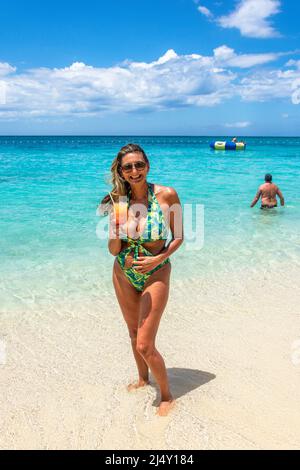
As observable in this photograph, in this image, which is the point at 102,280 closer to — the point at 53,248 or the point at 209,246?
the point at 53,248

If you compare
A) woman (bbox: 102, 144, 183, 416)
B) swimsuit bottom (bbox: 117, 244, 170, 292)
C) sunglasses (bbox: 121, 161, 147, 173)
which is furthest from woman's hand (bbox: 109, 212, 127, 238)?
sunglasses (bbox: 121, 161, 147, 173)

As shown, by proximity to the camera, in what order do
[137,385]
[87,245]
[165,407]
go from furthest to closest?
[87,245] → [137,385] → [165,407]

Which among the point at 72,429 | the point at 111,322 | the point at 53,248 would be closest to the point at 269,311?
the point at 111,322

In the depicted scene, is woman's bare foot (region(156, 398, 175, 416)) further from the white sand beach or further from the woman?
the woman

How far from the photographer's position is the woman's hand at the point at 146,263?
2920mm

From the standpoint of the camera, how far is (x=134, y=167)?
2.91 metres

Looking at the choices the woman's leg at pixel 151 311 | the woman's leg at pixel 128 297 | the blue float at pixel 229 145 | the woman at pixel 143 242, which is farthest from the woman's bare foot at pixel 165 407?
the blue float at pixel 229 145

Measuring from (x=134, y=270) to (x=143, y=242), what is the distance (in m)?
0.22

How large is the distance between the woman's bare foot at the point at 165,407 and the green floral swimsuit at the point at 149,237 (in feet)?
3.30

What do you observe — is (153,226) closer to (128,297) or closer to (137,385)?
(128,297)

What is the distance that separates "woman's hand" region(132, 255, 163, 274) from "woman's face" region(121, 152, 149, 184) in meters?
0.57

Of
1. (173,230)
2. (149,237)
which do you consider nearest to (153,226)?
(149,237)

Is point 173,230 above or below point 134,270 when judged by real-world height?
above

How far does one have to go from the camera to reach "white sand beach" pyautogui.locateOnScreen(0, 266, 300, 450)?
2988mm
